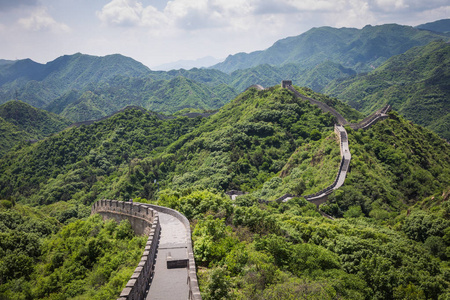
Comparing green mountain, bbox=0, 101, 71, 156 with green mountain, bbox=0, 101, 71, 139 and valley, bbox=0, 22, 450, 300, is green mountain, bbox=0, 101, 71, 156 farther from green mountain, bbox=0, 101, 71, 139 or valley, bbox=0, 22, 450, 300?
valley, bbox=0, 22, 450, 300

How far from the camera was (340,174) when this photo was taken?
54000mm

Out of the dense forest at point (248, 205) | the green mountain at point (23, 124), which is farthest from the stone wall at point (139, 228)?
the green mountain at point (23, 124)

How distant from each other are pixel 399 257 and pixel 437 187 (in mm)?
40580

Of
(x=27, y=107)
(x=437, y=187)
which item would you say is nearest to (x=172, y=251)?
(x=437, y=187)

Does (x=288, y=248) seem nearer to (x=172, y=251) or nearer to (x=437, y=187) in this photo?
(x=172, y=251)

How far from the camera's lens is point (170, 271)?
1542cm

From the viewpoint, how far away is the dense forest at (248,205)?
1939cm

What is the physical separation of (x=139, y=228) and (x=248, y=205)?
15.0 m

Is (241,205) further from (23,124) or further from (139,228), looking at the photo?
(23,124)

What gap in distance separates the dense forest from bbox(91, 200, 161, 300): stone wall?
1.07 m

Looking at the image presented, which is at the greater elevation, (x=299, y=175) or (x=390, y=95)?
(x=390, y=95)

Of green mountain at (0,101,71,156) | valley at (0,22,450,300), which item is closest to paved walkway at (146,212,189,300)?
valley at (0,22,450,300)

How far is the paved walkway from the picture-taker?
13531mm

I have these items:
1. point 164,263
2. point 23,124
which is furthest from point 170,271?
point 23,124
